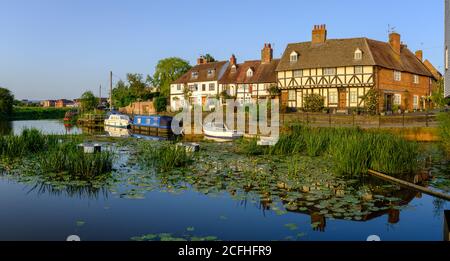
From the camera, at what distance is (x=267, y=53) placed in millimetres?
54844

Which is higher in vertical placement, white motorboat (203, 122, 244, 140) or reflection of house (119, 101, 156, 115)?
reflection of house (119, 101, 156, 115)

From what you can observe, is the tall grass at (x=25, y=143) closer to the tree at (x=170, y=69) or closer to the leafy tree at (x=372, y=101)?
the leafy tree at (x=372, y=101)

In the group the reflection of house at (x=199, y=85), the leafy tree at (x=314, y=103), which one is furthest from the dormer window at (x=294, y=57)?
the reflection of house at (x=199, y=85)

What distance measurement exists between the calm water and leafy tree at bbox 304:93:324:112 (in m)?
30.6

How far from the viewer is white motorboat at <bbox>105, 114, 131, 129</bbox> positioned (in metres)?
47.5

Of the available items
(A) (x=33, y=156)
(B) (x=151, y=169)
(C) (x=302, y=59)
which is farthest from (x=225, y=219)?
(C) (x=302, y=59)

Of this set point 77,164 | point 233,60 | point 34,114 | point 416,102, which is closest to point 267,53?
point 233,60

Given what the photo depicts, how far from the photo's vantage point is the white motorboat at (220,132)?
1191 inches

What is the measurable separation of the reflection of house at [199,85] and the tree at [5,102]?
40097 millimetres

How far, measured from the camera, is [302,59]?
149 feet

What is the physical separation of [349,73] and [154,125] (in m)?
21.3

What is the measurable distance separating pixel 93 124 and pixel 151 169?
43061mm

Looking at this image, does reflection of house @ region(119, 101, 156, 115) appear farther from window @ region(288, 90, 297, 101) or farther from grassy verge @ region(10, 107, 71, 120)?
grassy verge @ region(10, 107, 71, 120)

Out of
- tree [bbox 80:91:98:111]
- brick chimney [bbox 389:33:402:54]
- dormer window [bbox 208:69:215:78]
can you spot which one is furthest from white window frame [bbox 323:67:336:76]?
tree [bbox 80:91:98:111]
